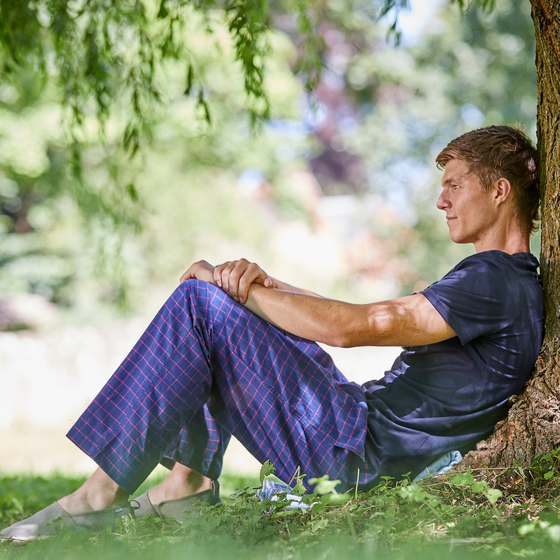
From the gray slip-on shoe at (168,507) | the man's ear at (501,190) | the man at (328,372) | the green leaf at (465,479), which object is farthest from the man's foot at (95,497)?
the man's ear at (501,190)

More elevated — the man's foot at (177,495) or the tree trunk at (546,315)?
the tree trunk at (546,315)

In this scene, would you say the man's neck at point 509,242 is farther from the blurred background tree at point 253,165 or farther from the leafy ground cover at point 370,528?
the blurred background tree at point 253,165

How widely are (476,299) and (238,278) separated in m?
0.77

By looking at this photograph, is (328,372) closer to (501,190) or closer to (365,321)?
(365,321)

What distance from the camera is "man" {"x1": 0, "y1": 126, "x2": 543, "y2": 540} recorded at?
1.81m

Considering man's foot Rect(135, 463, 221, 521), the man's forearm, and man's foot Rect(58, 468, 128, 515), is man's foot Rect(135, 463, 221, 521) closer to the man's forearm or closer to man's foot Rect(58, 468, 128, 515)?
man's foot Rect(58, 468, 128, 515)

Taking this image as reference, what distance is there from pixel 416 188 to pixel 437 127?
4.42 feet

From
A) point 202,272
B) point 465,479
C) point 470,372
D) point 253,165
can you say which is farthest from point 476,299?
point 253,165

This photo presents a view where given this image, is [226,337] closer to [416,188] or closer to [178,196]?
[178,196]

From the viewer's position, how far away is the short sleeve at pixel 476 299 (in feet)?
5.83

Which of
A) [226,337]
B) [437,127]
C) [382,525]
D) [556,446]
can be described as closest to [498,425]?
[556,446]

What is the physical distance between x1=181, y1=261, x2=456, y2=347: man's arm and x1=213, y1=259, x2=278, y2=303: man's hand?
0.04ft

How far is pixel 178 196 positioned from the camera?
1194 cm

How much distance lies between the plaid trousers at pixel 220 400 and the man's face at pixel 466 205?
2.26 ft
